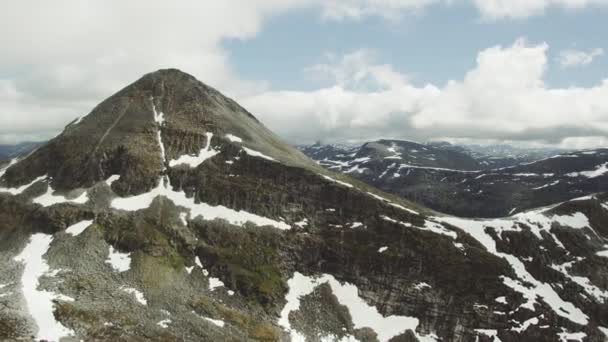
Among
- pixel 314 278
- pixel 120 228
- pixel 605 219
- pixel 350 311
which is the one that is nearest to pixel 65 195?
pixel 120 228

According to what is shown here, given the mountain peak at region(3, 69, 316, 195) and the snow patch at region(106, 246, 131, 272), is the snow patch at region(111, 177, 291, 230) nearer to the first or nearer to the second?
the mountain peak at region(3, 69, 316, 195)

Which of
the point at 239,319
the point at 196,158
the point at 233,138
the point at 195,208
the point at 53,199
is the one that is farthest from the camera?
the point at 233,138

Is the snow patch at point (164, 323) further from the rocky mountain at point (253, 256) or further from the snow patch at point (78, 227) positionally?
the snow patch at point (78, 227)

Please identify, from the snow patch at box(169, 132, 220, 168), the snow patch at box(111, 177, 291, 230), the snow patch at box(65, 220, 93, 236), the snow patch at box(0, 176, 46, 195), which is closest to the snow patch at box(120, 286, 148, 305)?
the snow patch at box(65, 220, 93, 236)

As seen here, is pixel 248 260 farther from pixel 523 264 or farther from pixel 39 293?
pixel 523 264

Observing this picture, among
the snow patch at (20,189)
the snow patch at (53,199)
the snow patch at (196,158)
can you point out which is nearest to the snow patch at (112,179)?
the snow patch at (53,199)

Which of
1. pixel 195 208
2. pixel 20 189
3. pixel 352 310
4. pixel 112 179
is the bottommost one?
pixel 352 310

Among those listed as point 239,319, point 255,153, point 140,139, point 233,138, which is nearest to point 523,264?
point 239,319

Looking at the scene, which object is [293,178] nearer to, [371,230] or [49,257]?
[371,230]
